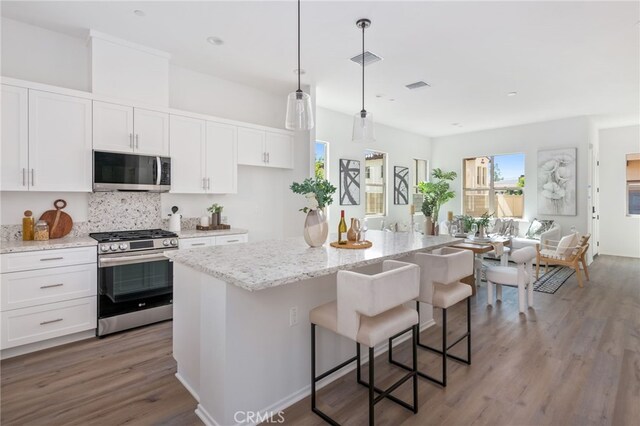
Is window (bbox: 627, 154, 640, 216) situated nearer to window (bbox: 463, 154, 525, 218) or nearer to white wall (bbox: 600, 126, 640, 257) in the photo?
white wall (bbox: 600, 126, 640, 257)

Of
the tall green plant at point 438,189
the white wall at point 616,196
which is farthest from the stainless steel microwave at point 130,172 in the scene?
the white wall at point 616,196

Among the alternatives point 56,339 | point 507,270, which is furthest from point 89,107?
point 507,270

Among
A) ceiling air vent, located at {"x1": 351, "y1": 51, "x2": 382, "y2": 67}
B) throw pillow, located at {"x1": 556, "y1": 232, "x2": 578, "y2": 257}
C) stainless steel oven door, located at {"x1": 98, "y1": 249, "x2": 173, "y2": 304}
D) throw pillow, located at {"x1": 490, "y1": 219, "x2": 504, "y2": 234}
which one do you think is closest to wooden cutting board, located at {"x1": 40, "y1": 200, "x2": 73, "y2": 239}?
stainless steel oven door, located at {"x1": 98, "y1": 249, "x2": 173, "y2": 304}

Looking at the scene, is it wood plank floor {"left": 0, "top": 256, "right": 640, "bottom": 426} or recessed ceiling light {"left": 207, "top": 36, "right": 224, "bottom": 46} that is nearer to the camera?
wood plank floor {"left": 0, "top": 256, "right": 640, "bottom": 426}

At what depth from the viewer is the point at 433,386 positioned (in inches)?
90.7

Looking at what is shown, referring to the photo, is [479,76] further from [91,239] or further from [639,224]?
[639,224]

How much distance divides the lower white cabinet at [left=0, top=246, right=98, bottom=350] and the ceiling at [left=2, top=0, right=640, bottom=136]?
7.24 feet

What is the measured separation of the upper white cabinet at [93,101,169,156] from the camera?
3.26m

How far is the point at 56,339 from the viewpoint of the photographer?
9.73ft

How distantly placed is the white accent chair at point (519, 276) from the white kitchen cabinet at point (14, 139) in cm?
496

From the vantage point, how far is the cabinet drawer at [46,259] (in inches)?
105

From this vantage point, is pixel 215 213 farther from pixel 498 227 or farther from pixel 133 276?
pixel 498 227

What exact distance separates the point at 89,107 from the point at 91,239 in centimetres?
129

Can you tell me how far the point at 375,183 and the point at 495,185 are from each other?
122 inches
